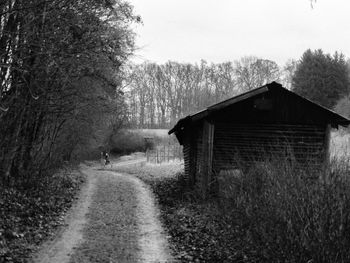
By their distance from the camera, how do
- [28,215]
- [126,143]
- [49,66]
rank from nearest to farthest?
[28,215] < [49,66] < [126,143]

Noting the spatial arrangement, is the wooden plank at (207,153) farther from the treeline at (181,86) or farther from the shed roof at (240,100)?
the treeline at (181,86)

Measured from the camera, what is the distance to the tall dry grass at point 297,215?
5.65 m

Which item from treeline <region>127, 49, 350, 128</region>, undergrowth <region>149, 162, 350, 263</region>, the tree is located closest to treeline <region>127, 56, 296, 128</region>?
treeline <region>127, 49, 350, 128</region>

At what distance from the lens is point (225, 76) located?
7112 cm

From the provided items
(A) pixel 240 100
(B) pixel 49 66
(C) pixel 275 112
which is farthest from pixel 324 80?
(B) pixel 49 66

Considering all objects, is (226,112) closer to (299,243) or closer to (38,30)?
(38,30)

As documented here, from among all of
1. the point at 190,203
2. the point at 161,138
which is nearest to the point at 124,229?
the point at 190,203

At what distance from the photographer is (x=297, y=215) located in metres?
6.36

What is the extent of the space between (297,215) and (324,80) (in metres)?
38.4

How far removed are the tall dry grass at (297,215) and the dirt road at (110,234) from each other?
6.97 feet

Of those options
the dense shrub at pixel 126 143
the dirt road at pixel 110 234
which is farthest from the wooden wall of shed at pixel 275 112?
the dense shrub at pixel 126 143

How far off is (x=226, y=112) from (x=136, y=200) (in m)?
4.55

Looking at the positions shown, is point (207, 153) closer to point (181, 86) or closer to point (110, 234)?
point (110, 234)

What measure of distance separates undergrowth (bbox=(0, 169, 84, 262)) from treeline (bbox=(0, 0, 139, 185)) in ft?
2.21
